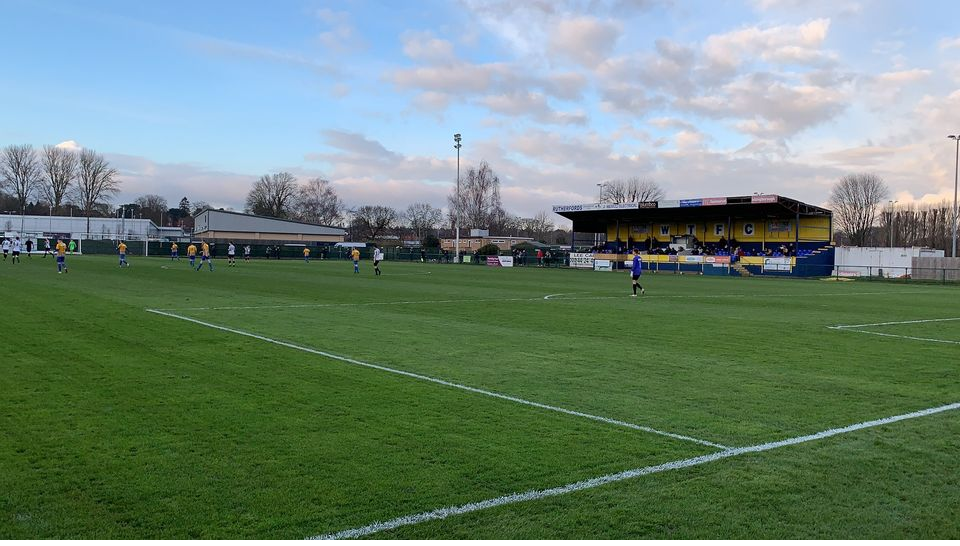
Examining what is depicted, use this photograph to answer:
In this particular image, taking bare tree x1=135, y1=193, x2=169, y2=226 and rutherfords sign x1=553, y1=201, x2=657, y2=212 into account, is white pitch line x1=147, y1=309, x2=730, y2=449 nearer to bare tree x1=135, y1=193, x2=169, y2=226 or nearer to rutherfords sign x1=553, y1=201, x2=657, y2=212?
rutherfords sign x1=553, y1=201, x2=657, y2=212

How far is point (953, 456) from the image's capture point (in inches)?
248

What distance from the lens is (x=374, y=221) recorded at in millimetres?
146750

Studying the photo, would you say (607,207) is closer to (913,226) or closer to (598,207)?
(598,207)

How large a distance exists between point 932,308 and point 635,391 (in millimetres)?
20478

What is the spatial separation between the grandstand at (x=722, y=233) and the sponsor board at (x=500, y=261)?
25.0 ft

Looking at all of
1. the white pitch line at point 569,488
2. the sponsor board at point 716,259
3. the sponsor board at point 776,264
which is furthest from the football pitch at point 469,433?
the sponsor board at point 716,259

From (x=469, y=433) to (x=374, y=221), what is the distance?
142 meters

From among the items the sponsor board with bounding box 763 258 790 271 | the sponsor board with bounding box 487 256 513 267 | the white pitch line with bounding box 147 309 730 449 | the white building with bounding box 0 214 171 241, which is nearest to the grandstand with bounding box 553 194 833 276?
the sponsor board with bounding box 763 258 790 271

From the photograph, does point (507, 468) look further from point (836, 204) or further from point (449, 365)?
point (836, 204)

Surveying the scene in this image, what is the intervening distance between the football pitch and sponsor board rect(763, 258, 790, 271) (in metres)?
42.0

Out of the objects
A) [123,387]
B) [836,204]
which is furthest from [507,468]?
[836,204]

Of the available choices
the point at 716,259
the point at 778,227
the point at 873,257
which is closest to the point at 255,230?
the point at 716,259

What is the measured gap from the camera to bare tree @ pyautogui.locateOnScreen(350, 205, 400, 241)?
144 metres

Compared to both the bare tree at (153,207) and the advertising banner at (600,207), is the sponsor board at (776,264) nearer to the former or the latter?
the advertising banner at (600,207)
